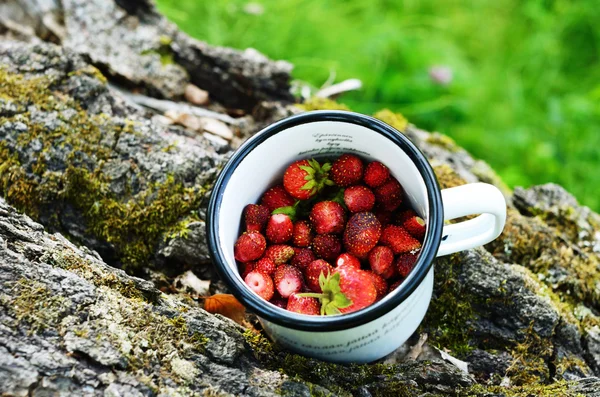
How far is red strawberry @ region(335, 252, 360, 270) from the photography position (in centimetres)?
127

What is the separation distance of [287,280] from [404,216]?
0.31 metres

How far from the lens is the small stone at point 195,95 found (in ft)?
6.23

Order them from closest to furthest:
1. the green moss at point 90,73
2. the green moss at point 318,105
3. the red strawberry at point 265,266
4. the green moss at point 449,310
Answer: the red strawberry at point 265,266, the green moss at point 449,310, the green moss at point 90,73, the green moss at point 318,105

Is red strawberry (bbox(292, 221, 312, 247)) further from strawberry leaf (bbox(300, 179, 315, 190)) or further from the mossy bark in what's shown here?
the mossy bark

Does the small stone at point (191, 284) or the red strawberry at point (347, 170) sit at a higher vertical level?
the red strawberry at point (347, 170)

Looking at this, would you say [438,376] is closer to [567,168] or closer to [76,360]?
[76,360]

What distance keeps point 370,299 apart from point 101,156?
809 millimetres

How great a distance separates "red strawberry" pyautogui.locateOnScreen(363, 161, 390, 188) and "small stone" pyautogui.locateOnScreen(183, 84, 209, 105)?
752mm

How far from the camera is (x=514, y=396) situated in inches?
51.4

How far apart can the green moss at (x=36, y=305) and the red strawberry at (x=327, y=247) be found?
0.54m

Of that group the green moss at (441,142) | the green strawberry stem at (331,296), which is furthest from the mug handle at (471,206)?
the green moss at (441,142)

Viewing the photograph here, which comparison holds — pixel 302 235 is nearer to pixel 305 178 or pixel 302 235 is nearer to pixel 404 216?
pixel 305 178

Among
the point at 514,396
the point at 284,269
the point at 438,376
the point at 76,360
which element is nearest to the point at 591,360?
the point at 514,396

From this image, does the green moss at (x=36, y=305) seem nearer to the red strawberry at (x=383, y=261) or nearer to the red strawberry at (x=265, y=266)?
the red strawberry at (x=265, y=266)
